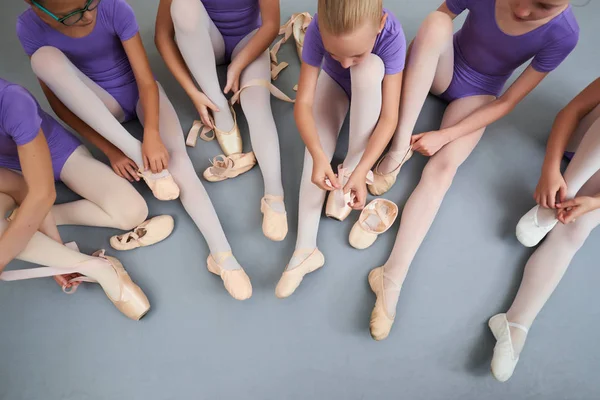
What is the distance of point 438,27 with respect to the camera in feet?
3.38

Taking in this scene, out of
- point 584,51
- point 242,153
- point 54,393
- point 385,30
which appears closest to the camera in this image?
point 385,30

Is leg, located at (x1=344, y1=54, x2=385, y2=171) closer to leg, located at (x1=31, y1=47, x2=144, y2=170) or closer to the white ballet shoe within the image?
the white ballet shoe

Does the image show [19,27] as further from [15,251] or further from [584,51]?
[584,51]

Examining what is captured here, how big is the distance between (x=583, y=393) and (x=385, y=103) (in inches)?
31.4

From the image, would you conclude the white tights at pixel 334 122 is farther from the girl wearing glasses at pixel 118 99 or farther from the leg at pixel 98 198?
the leg at pixel 98 198

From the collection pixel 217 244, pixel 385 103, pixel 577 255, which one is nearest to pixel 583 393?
pixel 577 255

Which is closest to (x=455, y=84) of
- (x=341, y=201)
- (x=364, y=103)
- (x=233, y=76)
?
(x=364, y=103)

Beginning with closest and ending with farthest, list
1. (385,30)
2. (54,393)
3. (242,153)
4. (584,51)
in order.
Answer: (385,30), (54,393), (242,153), (584,51)

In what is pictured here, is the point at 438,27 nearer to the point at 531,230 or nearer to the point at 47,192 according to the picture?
the point at 531,230

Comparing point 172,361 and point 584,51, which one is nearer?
point 172,361

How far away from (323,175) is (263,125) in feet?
0.86

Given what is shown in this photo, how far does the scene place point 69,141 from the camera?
1.13 metres

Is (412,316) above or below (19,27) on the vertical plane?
below

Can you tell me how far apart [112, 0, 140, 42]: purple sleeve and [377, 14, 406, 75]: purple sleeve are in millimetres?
603
